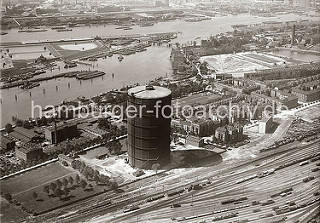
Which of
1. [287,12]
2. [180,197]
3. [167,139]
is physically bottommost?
[180,197]

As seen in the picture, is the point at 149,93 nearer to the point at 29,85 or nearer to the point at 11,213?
the point at 11,213

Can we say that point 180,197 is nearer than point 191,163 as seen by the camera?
Yes

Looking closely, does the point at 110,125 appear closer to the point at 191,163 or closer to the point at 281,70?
the point at 191,163

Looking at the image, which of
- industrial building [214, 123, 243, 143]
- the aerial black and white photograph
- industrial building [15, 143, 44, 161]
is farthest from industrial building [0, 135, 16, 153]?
industrial building [214, 123, 243, 143]

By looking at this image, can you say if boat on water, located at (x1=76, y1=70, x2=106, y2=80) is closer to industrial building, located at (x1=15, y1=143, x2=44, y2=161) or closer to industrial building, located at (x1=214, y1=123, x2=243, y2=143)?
industrial building, located at (x1=15, y1=143, x2=44, y2=161)

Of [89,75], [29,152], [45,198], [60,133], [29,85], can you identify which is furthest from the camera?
[89,75]

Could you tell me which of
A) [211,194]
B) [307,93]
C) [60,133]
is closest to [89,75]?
[60,133]

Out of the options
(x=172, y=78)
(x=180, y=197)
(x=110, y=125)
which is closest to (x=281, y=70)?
(x=172, y=78)
